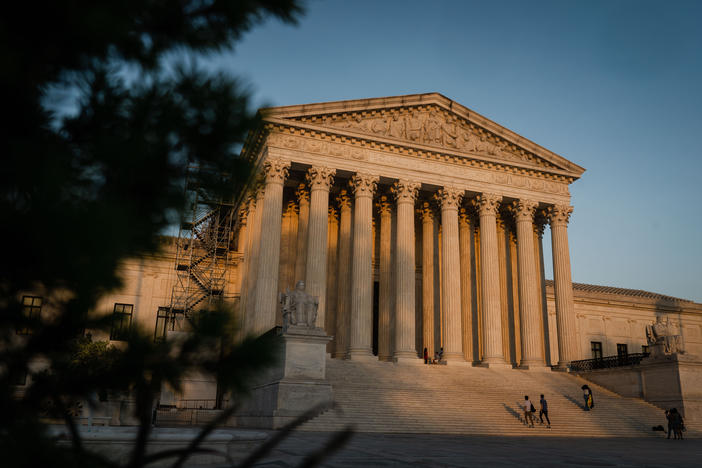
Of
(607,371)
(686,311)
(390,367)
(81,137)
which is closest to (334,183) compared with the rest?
(390,367)

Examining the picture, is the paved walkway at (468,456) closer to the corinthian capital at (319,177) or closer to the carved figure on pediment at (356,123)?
the corinthian capital at (319,177)

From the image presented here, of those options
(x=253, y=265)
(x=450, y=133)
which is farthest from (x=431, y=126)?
(x=253, y=265)

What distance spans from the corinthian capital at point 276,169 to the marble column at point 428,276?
10.6 m

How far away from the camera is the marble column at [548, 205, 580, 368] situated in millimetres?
33344

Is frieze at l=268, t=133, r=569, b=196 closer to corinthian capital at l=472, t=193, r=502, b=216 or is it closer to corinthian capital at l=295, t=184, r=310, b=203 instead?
corinthian capital at l=472, t=193, r=502, b=216

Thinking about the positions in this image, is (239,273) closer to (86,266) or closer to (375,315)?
(375,315)

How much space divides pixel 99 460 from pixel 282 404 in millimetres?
18541

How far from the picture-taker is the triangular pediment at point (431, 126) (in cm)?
3106

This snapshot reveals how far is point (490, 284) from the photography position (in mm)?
33156

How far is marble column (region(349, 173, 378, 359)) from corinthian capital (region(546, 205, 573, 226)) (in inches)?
476

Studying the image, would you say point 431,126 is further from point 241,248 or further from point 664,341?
point 664,341

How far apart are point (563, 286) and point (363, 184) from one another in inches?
552

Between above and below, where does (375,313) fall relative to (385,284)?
below

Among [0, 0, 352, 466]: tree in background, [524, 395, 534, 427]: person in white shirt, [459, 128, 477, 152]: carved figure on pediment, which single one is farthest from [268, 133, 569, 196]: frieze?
[0, 0, 352, 466]: tree in background
